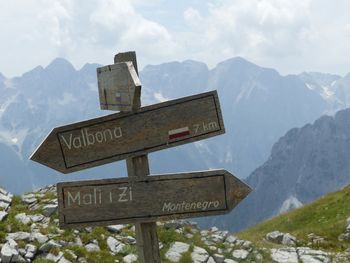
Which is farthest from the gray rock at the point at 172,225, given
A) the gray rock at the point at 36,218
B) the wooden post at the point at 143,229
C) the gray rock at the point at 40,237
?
the wooden post at the point at 143,229

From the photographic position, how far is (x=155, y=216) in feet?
20.4

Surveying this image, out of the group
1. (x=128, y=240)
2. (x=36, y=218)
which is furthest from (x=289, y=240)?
(x=36, y=218)

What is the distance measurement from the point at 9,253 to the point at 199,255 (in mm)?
6922

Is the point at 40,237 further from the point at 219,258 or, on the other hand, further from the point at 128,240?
the point at 219,258

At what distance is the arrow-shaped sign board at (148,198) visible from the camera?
19.5ft

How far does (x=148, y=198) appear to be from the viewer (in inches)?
245

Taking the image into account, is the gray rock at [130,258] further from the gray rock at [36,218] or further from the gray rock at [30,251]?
the gray rock at [36,218]

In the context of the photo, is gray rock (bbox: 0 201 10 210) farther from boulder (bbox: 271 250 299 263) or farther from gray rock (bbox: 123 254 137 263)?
boulder (bbox: 271 250 299 263)

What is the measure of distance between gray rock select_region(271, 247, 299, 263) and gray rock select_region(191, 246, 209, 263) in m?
3.16

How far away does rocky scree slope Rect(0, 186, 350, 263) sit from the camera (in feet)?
46.1

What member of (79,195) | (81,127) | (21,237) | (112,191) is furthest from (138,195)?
(21,237)

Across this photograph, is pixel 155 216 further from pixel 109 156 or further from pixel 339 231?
pixel 339 231

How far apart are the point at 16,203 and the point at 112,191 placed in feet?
46.1

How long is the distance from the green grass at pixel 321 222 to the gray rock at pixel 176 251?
8.36m
